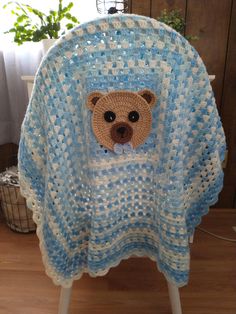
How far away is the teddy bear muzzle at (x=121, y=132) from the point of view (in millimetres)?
575

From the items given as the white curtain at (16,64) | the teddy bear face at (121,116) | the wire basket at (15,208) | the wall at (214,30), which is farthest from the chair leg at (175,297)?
the white curtain at (16,64)

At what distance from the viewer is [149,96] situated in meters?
0.57

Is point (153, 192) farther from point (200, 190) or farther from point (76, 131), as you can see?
point (76, 131)

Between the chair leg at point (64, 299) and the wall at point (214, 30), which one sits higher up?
the wall at point (214, 30)

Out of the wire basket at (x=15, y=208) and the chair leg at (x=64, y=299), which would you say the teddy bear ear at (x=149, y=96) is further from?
the wire basket at (x=15, y=208)

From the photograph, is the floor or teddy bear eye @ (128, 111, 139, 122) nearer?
teddy bear eye @ (128, 111, 139, 122)

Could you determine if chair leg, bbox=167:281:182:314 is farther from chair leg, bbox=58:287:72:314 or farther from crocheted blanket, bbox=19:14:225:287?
chair leg, bbox=58:287:72:314

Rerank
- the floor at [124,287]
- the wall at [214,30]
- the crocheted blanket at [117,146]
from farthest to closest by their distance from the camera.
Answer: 1. the wall at [214,30]
2. the floor at [124,287]
3. the crocheted blanket at [117,146]

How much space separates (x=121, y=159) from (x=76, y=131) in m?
0.12

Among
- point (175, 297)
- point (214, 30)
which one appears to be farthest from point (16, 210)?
point (214, 30)

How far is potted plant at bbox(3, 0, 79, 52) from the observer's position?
3.54 feet

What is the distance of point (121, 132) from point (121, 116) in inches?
1.3

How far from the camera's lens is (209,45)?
4.02 feet

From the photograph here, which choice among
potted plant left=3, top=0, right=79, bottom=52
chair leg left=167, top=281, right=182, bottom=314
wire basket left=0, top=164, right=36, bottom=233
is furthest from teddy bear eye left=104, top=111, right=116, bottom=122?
wire basket left=0, top=164, right=36, bottom=233
